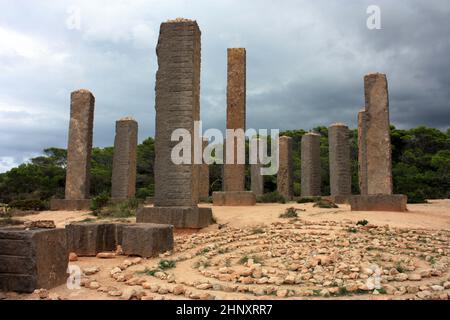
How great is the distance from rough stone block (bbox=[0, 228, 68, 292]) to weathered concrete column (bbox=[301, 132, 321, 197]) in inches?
650

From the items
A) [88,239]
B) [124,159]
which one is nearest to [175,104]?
[88,239]

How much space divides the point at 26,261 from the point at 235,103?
10828 mm

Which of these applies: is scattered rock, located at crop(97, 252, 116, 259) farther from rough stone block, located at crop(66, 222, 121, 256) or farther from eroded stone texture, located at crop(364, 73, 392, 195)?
Answer: eroded stone texture, located at crop(364, 73, 392, 195)

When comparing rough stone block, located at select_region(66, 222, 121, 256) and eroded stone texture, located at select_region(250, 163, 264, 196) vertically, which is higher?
eroded stone texture, located at select_region(250, 163, 264, 196)

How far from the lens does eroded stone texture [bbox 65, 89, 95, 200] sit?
49.2 ft

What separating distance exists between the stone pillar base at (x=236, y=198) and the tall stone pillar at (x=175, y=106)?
4028 mm

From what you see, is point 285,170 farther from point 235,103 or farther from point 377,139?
point 377,139

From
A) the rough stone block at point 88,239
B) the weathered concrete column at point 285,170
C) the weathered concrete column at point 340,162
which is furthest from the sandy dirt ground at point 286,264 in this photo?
the weathered concrete column at point 285,170

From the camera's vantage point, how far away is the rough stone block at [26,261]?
4.26m

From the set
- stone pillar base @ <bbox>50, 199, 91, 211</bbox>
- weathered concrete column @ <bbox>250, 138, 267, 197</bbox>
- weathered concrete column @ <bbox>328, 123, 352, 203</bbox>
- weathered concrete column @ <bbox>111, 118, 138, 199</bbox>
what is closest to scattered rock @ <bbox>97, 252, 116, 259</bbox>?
stone pillar base @ <bbox>50, 199, 91, 211</bbox>

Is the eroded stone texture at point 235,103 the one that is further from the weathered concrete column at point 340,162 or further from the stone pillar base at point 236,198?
the weathered concrete column at point 340,162

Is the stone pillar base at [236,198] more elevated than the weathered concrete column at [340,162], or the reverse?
the weathered concrete column at [340,162]
